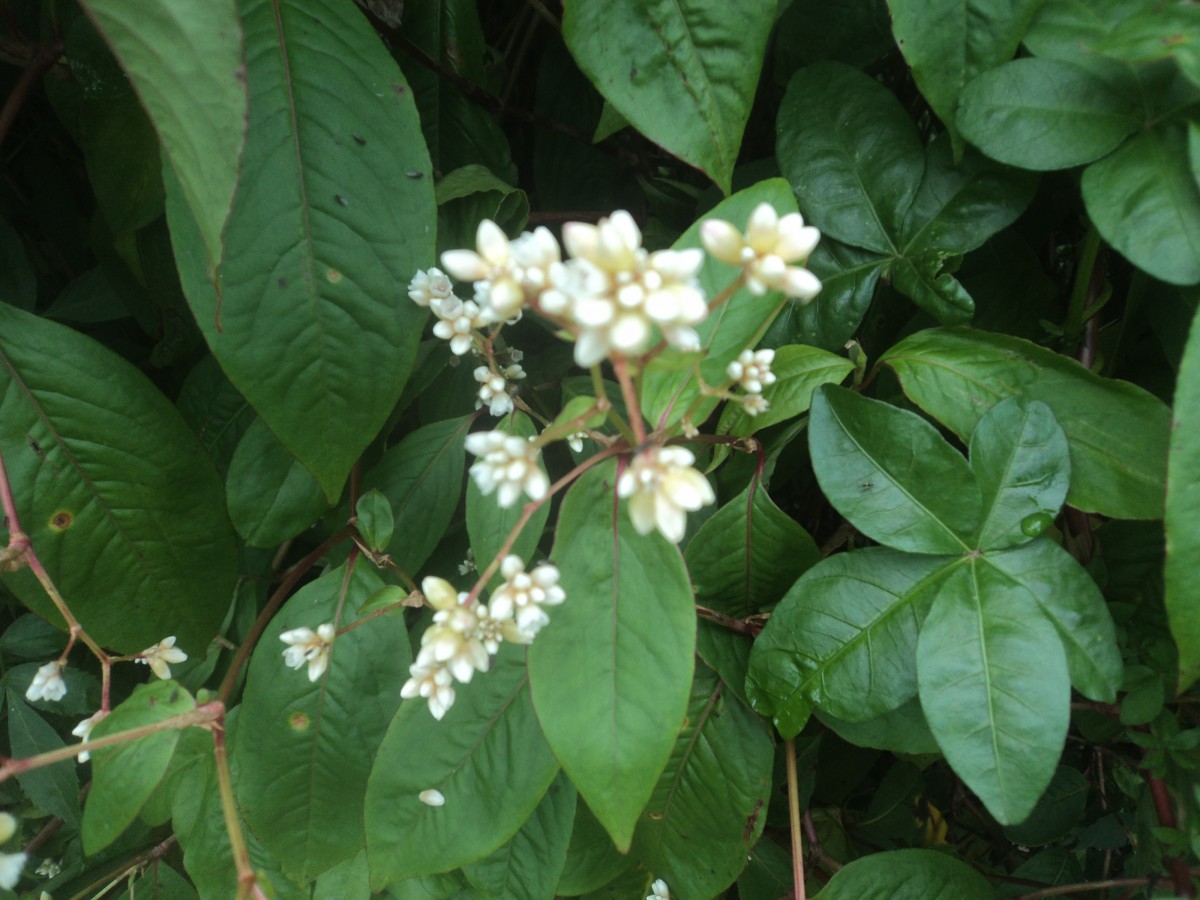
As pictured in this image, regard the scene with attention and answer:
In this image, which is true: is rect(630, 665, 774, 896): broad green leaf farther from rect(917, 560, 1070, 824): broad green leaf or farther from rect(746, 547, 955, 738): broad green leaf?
rect(917, 560, 1070, 824): broad green leaf

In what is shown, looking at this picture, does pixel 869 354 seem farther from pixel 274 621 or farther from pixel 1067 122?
pixel 274 621

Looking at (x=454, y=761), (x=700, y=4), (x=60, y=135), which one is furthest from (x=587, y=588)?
(x=60, y=135)

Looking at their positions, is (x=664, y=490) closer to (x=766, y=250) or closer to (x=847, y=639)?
(x=766, y=250)

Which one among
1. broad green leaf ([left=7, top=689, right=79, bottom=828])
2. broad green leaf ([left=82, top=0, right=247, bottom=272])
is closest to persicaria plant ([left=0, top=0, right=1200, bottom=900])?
broad green leaf ([left=82, top=0, right=247, bottom=272])

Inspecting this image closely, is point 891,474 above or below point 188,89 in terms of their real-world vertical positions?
below

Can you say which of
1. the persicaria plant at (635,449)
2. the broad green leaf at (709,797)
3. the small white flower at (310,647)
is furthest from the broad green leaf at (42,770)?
the broad green leaf at (709,797)

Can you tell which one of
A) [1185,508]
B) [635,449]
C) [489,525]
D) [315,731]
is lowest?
[315,731]

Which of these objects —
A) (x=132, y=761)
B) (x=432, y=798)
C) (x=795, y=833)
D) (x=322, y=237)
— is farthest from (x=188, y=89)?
(x=795, y=833)
